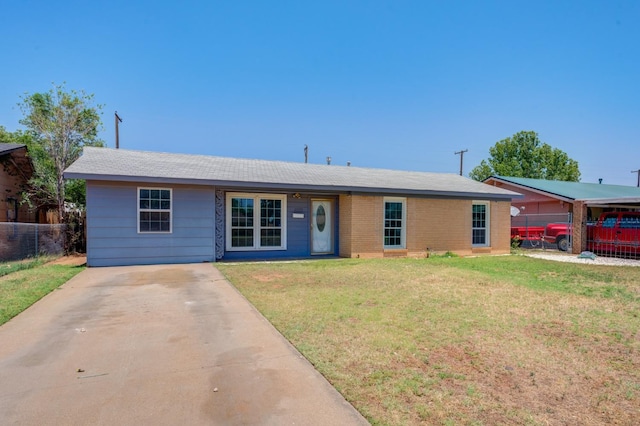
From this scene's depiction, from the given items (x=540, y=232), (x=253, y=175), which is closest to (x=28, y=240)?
(x=253, y=175)

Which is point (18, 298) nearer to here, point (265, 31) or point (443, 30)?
point (265, 31)

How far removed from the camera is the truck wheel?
18266mm

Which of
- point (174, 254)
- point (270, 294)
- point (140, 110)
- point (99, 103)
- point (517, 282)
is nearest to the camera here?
point (270, 294)

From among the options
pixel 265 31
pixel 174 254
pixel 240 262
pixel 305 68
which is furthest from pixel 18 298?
pixel 305 68

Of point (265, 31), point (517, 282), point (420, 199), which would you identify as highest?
point (265, 31)

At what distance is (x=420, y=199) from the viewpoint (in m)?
15.4

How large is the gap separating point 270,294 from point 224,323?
2.00m

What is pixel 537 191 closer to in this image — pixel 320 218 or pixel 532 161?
pixel 320 218

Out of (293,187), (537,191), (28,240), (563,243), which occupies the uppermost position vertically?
(537,191)

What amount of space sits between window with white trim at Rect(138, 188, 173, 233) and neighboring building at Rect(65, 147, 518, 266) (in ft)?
0.10

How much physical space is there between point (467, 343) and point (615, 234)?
52.0 ft

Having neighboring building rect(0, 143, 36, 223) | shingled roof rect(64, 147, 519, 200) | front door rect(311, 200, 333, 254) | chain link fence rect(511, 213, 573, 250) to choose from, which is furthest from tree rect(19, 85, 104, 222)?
chain link fence rect(511, 213, 573, 250)

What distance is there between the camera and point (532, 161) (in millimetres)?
48250

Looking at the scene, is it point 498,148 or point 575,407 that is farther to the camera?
point 498,148
